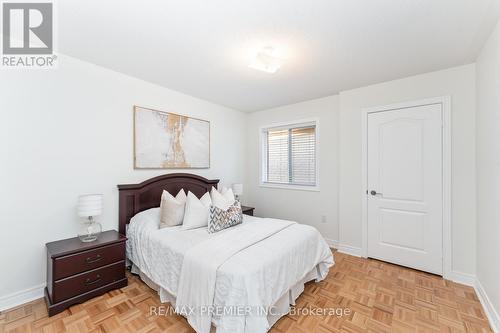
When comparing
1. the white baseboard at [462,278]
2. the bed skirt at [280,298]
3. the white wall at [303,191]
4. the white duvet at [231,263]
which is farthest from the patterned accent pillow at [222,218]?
the white baseboard at [462,278]

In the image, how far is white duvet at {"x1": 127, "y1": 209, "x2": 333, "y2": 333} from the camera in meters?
1.52

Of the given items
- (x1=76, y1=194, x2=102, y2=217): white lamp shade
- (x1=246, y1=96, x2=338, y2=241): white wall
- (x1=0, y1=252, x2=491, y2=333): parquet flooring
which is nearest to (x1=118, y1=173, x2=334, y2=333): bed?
(x1=0, y1=252, x2=491, y2=333): parquet flooring

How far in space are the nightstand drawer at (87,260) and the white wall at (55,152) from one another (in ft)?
A: 1.41

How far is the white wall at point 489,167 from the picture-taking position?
5.85ft

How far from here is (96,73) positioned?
2.51 m

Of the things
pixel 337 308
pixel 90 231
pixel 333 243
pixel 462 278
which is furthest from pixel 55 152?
pixel 462 278

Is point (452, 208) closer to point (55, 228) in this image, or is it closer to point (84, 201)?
point (84, 201)

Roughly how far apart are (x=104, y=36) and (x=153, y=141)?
1.36m

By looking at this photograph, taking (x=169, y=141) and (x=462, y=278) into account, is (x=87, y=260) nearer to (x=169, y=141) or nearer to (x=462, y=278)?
(x=169, y=141)

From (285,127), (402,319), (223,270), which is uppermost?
(285,127)

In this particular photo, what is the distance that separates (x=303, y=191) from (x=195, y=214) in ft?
6.80

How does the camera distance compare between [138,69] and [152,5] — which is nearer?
[152,5]

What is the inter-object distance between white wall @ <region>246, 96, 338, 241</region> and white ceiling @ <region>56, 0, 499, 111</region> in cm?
86

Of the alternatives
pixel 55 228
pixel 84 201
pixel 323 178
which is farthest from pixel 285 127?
pixel 55 228
